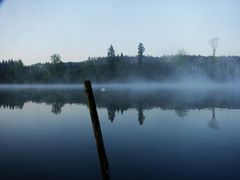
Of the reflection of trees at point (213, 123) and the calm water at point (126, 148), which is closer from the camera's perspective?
the calm water at point (126, 148)

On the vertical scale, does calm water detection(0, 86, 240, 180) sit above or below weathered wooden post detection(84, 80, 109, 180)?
below

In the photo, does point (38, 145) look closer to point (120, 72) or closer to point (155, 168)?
point (155, 168)

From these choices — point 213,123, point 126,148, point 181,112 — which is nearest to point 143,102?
point 181,112

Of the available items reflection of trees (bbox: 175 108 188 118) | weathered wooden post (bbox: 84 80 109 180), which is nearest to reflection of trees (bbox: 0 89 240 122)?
reflection of trees (bbox: 175 108 188 118)

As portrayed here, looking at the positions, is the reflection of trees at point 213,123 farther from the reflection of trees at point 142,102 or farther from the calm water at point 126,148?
the reflection of trees at point 142,102

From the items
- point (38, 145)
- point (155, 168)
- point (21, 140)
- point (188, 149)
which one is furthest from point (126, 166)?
point (21, 140)

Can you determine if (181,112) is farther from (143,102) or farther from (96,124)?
(96,124)

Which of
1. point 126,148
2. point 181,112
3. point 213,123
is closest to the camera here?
point 126,148

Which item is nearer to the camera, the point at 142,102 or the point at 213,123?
the point at 213,123

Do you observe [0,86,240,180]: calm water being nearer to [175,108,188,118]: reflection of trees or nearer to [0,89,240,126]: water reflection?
[175,108,188,118]: reflection of trees

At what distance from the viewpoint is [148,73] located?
199 m

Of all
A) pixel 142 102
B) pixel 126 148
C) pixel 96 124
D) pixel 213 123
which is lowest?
pixel 213 123

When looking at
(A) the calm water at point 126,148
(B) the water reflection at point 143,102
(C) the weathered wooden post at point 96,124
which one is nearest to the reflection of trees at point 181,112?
(B) the water reflection at point 143,102

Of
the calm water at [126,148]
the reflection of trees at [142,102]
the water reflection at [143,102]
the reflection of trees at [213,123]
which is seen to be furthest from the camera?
the reflection of trees at [142,102]
